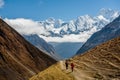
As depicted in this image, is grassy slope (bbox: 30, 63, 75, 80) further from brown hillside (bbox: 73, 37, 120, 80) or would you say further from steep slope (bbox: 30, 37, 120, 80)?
brown hillside (bbox: 73, 37, 120, 80)

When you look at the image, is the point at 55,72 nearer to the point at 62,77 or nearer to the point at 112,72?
the point at 62,77

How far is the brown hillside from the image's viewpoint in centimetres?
7262

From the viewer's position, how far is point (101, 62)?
7750 cm

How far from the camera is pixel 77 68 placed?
7781 cm

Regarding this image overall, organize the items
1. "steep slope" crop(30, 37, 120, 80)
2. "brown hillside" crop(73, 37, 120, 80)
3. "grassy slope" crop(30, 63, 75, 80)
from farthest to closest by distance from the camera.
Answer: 1. "brown hillside" crop(73, 37, 120, 80)
2. "steep slope" crop(30, 37, 120, 80)
3. "grassy slope" crop(30, 63, 75, 80)

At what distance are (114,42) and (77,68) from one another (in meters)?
12.5

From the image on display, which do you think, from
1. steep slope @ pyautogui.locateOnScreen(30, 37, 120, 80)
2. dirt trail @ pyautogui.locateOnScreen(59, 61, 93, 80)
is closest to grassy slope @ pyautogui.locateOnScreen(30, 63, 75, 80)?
steep slope @ pyautogui.locateOnScreen(30, 37, 120, 80)

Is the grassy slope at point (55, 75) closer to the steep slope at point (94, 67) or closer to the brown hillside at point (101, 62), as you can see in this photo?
the steep slope at point (94, 67)

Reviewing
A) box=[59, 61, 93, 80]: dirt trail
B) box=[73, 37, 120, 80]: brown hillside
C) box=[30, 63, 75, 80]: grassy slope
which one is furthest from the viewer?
box=[73, 37, 120, 80]: brown hillside

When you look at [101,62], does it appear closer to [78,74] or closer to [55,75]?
[78,74]

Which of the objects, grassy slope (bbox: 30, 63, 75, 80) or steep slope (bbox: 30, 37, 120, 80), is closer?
grassy slope (bbox: 30, 63, 75, 80)

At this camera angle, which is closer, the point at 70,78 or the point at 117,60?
the point at 70,78

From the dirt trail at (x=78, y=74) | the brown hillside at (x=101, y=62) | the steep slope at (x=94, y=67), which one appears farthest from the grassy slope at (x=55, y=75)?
the brown hillside at (x=101, y=62)

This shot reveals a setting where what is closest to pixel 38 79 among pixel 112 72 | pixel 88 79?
pixel 88 79
